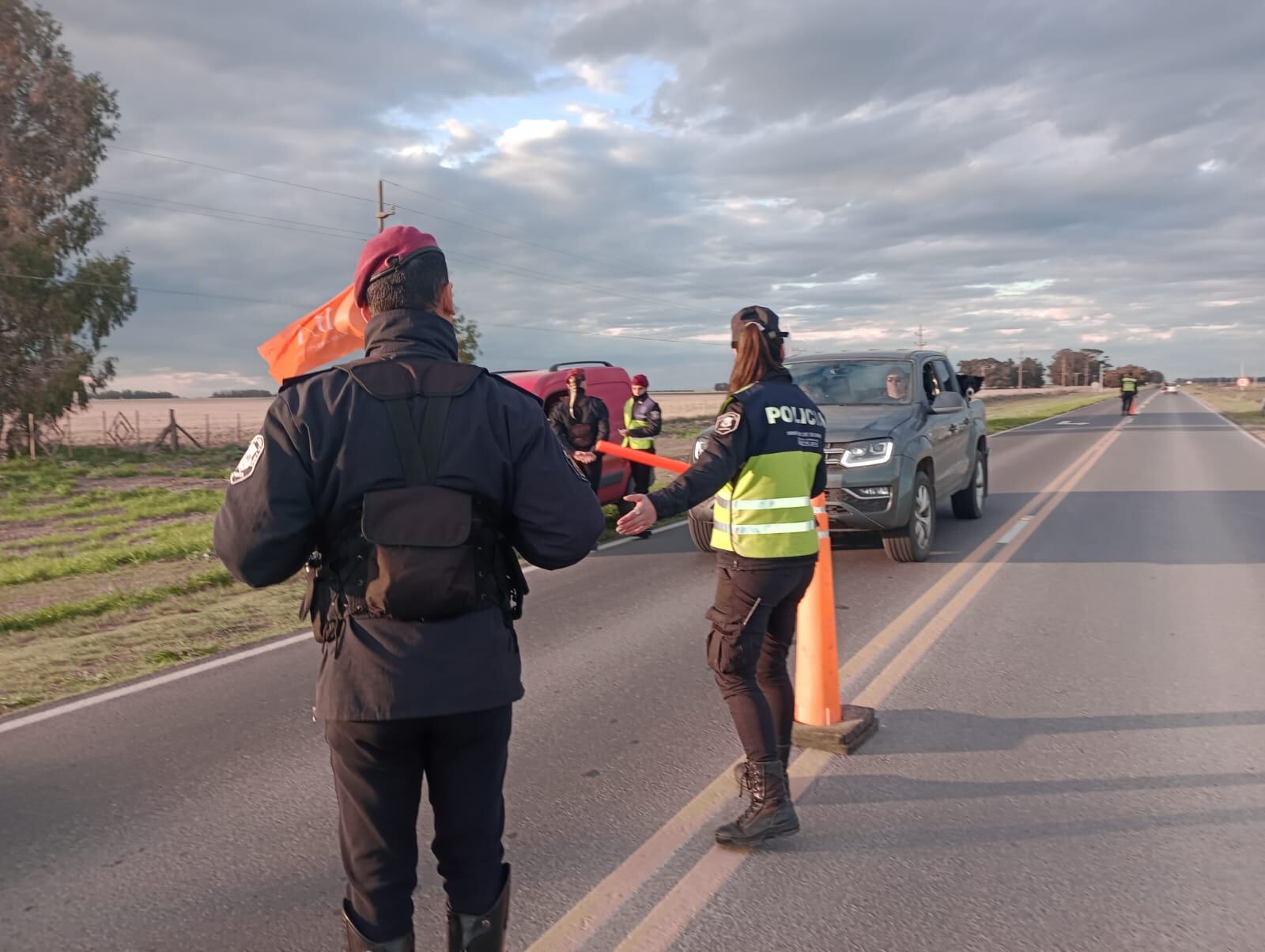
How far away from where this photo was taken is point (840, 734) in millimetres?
4754

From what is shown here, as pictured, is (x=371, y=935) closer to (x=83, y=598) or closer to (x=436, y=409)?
(x=436, y=409)

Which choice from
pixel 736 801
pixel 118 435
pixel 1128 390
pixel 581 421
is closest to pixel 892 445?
pixel 581 421

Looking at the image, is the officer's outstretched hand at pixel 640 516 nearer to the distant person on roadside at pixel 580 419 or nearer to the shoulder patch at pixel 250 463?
the shoulder patch at pixel 250 463

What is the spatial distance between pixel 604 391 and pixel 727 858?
393 inches

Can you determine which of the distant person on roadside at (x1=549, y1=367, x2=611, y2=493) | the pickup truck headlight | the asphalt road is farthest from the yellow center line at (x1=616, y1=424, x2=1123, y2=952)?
the distant person on roadside at (x1=549, y1=367, x2=611, y2=493)

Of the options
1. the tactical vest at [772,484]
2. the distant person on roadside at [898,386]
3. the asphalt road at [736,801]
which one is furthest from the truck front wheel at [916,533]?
the tactical vest at [772,484]

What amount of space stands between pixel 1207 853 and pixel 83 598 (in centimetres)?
909

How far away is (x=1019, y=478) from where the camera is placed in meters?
18.0

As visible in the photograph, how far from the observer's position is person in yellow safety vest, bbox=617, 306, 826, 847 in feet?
12.4

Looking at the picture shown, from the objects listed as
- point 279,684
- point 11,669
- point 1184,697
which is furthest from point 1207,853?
point 11,669

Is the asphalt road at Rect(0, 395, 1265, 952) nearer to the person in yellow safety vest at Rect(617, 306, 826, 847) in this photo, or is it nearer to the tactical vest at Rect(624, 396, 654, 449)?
the person in yellow safety vest at Rect(617, 306, 826, 847)

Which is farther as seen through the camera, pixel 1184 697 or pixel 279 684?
pixel 279 684

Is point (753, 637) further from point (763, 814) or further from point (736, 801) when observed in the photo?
point (736, 801)

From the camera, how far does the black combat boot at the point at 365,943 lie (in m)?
2.31
